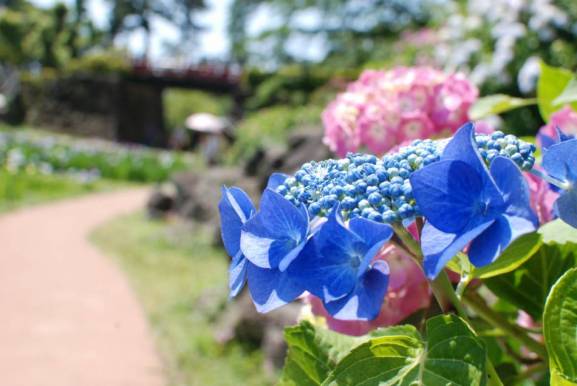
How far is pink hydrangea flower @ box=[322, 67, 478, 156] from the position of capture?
1.05 metres

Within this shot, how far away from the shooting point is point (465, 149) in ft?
1.40

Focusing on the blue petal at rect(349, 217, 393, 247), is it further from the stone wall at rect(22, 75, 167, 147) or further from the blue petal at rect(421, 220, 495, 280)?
the stone wall at rect(22, 75, 167, 147)

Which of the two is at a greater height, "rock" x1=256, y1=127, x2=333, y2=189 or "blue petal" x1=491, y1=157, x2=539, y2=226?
"blue petal" x1=491, y1=157, x2=539, y2=226

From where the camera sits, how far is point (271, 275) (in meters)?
0.48

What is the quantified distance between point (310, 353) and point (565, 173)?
29 cm

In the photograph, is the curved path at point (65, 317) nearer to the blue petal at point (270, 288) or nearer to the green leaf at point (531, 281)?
the green leaf at point (531, 281)

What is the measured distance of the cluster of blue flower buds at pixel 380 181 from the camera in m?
0.44

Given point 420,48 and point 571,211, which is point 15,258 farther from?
point 571,211

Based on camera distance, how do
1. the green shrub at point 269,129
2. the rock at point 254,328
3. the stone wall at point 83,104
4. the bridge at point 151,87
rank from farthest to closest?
the bridge at point 151,87 < the stone wall at point 83,104 < the green shrub at point 269,129 < the rock at point 254,328

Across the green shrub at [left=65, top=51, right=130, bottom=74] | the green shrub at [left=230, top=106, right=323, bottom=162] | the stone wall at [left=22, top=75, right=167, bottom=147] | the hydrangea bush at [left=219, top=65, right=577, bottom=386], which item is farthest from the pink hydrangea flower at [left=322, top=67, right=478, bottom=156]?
the green shrub at [left=65, top=51, right=130, bottom=74]

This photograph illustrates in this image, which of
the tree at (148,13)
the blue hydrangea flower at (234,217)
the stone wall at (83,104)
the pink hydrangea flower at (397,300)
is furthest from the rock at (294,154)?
the tree at (148,13)

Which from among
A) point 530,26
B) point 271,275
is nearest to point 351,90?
point 271,275

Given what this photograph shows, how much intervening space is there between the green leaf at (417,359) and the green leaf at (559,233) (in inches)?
7.4

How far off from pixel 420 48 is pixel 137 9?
40.3m
